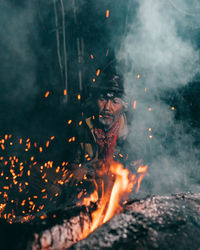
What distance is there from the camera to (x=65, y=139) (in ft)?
21.4

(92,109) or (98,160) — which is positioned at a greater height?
(92,109)

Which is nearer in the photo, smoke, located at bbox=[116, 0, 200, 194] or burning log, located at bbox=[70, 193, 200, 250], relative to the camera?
burning log, located at bbox=[70, 193, 200, 250]

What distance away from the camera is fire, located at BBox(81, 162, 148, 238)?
67.9 inches

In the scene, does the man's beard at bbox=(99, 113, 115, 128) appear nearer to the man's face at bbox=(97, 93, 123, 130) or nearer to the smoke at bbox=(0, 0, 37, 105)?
the man's face at bbox=(97, 93, 123, 130)

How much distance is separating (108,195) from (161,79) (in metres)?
4.80

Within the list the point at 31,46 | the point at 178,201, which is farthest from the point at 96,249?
the point at 31,46

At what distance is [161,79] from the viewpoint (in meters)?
5.80

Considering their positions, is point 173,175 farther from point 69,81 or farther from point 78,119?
point 69,81

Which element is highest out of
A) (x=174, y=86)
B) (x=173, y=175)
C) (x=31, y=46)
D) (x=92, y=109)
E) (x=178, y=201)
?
(x=31, y=46)

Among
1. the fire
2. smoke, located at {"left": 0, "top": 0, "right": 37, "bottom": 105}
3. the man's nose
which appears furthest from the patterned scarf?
smoke, located at {"left": 0, "top": 0, "right": 37, "bottom": 105}

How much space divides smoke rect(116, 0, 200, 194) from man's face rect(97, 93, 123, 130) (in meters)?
0.76

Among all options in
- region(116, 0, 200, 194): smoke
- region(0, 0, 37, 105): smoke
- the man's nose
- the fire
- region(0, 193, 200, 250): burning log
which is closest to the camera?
region(0, 193, 200, 250): burning log

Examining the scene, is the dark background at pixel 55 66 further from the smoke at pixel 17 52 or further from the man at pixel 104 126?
the man at pixel 104 126

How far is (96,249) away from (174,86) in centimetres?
605
